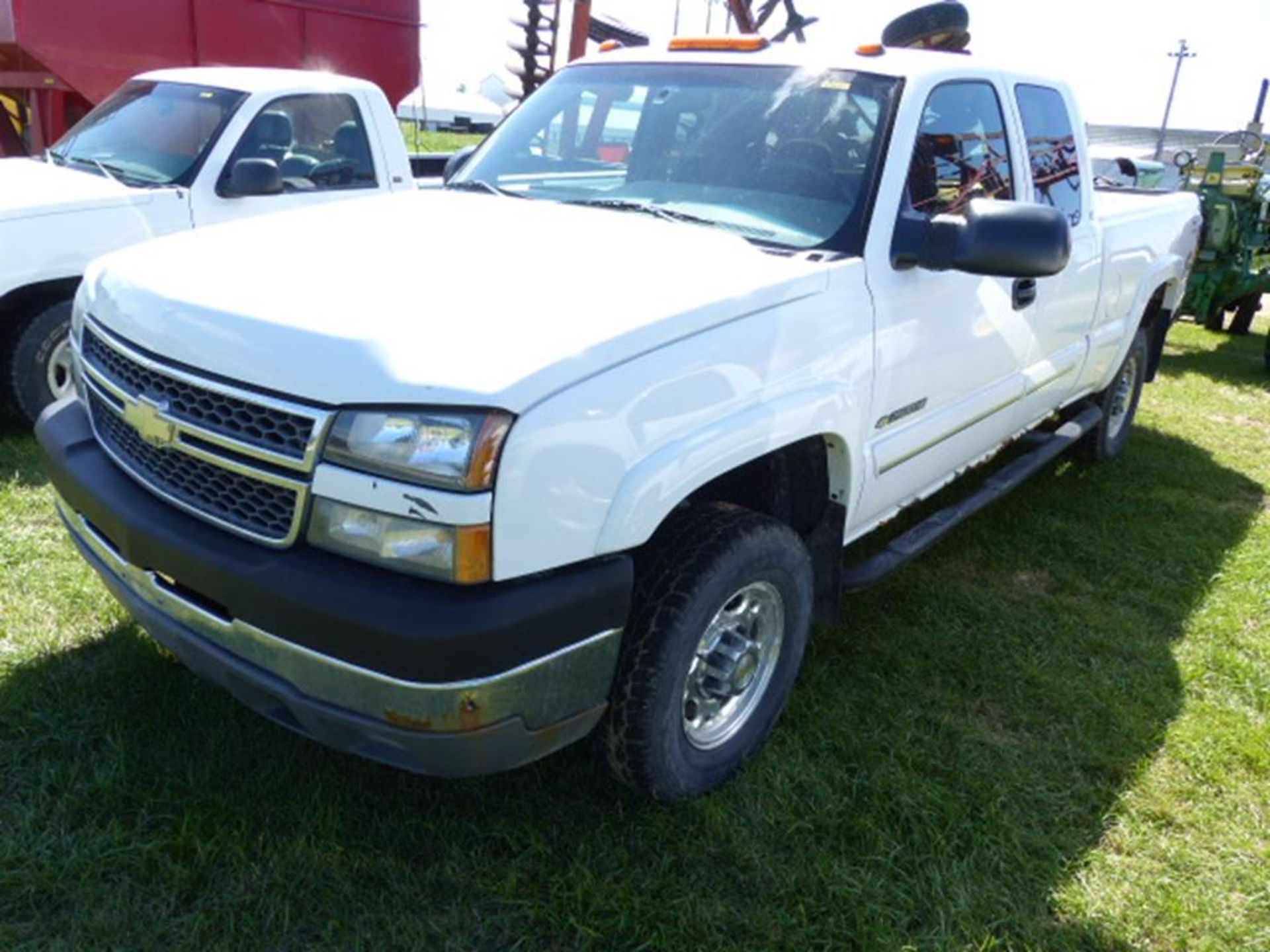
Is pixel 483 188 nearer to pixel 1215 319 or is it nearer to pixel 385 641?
pixel 385 641

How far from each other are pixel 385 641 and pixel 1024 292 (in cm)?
275

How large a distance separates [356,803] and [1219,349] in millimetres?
9624

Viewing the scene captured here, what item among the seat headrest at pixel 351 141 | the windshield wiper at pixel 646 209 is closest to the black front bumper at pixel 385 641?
the windshield wiper at pixel 646 209

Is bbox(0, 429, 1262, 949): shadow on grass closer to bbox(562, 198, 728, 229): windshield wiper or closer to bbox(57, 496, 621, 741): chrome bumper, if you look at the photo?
bbox(57, 496, 621, 741): chrome bumper

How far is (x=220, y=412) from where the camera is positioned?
89.0 inches

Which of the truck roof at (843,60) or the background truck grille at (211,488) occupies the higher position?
the truck roof at (843,60)

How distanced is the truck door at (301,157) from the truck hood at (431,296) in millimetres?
2495

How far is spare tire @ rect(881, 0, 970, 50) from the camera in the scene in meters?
4.38

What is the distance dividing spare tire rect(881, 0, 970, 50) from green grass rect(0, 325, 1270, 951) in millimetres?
2448

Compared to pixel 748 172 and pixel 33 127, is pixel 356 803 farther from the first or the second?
pixel 33 127

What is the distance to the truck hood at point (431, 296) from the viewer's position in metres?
2.07

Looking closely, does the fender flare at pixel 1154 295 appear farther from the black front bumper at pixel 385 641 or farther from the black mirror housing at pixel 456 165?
the black front bumper at pixel 385 641

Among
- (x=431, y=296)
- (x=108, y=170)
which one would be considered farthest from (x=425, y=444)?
(x=108, y=170)

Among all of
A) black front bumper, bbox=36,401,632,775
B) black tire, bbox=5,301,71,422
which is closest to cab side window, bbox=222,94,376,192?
black tire, bbox=5,301,71,422
